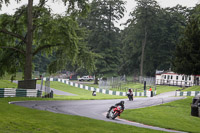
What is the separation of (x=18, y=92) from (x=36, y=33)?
6.80 meters

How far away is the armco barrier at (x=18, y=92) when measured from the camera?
25047mm

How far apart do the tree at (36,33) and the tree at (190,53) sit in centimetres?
999

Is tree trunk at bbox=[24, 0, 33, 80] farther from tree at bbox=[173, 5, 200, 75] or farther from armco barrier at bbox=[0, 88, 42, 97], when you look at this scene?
tree at bbox=[173, 5, 200, 75]

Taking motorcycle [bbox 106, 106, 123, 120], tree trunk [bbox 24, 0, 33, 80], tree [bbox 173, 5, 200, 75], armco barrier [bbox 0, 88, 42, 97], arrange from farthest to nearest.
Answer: tree [bbox 173, 5, 200, 75] → tree trunk [bbox 24, 0, 33, 80] → armco barrier [bbox 0, 88, 42, 97] → motorcycle [bbox 106, 106, 123, 120]

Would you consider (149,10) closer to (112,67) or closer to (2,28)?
(112,67)

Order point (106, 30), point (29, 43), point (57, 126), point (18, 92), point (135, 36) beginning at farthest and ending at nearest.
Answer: point (135, 36), point (106, 30), point (29, 43), point (18, 92), point (57, 126)

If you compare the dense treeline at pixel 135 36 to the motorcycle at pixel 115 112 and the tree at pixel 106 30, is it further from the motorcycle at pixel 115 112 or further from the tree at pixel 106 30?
the motorcycle at pixel 115 112

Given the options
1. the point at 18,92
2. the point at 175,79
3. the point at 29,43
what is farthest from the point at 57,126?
the point at 175,79

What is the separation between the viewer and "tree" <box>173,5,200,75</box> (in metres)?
30.7

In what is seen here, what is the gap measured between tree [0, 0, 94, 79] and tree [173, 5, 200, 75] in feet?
32.8

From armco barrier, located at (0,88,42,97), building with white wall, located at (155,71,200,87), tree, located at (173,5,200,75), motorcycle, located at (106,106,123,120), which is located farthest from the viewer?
building with white wall, located at (155,71,200,87)

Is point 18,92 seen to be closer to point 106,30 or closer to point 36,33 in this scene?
point 36,33

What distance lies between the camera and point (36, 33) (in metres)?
30.4

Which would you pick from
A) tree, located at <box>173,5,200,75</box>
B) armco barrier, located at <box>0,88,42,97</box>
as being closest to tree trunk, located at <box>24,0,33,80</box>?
armco barrier, located at <box>0,88,42,97</box>
